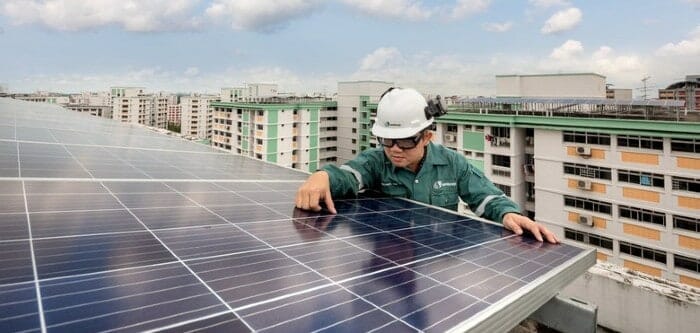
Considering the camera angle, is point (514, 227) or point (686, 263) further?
point (686, 263)

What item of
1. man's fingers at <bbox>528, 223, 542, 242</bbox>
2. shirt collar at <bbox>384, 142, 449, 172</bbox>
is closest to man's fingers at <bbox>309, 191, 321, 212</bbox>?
shirt collar at <bbox>384, 142, 449, 172</bbox>

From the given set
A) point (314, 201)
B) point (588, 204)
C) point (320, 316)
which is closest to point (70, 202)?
point (314, 201)

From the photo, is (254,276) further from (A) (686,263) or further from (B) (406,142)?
(A) (686,263)

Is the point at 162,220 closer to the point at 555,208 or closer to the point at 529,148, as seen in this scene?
the point at 555,208

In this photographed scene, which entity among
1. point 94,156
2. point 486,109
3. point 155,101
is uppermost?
point 155,101

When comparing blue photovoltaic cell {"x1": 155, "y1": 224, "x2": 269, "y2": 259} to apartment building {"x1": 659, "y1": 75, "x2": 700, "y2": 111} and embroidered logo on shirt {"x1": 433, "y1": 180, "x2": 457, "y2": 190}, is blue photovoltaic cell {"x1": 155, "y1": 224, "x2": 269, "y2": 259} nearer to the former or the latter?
embroidered logo on shirt {"x1": 433, "y1": 180, "x2": 457, "y2": 190}

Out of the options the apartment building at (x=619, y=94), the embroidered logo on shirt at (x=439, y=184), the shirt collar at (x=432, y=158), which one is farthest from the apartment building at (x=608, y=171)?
the shirt collar at (x=432, y=158)

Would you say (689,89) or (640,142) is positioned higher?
(689,89)

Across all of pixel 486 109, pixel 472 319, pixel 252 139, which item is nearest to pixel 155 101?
pixel 252 139
